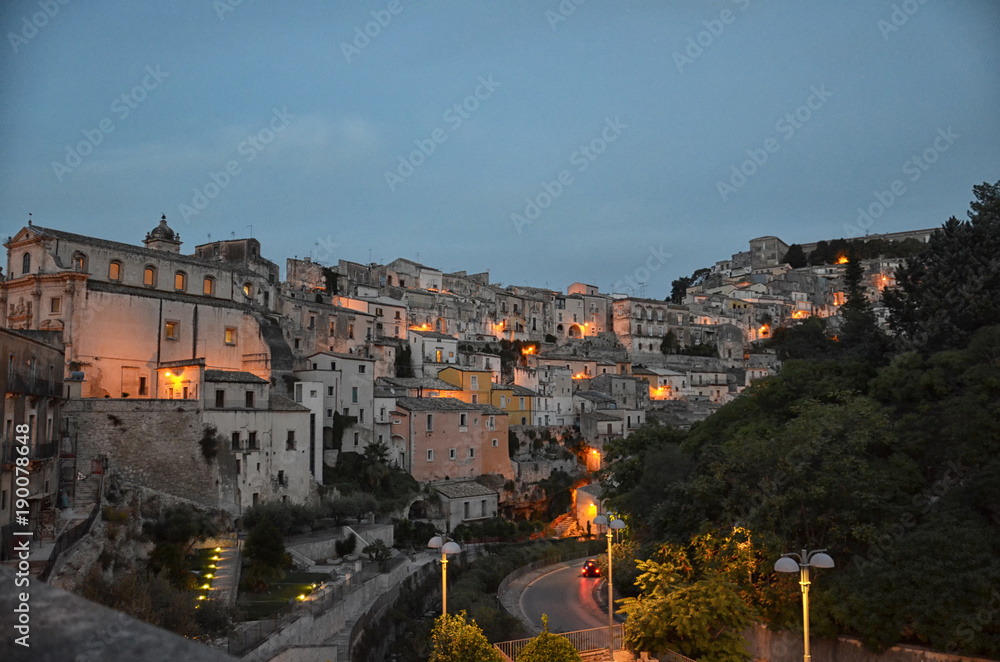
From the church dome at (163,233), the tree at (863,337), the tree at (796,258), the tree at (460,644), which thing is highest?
the tree at (796,258)

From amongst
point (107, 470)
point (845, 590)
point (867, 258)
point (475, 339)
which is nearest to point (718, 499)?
point (845, 590)

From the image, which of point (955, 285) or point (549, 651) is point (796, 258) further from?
point (549, 651)

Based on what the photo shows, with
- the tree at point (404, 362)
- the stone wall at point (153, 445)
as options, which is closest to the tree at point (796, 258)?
the tree at point (404, 362)

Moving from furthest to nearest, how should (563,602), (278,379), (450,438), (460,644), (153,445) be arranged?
(450,438) → (278,379) → (153,445) → (563,602) → (460,644)

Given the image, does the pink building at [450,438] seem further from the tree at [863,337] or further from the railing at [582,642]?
the railing at [582,642]

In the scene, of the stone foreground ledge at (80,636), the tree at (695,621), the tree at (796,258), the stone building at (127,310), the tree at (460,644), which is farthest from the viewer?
the tree at (796,258)

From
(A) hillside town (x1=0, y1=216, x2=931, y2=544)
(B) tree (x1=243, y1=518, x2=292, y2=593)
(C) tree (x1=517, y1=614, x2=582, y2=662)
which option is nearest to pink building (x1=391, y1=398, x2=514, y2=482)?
(A) hillside town (x1=0, y1=216, x2=931, y2=544)

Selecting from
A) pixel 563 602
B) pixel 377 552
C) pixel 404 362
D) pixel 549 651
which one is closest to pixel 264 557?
pixel 377 552

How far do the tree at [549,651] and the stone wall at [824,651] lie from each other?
19.5 feet

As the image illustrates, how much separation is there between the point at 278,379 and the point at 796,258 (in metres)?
93.1

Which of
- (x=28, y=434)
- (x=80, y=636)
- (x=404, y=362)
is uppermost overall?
(x=404, y=362)

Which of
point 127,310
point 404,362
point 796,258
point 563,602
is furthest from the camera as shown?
point 796,258

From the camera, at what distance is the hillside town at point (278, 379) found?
2888cm

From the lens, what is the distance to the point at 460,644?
14.4 metres
